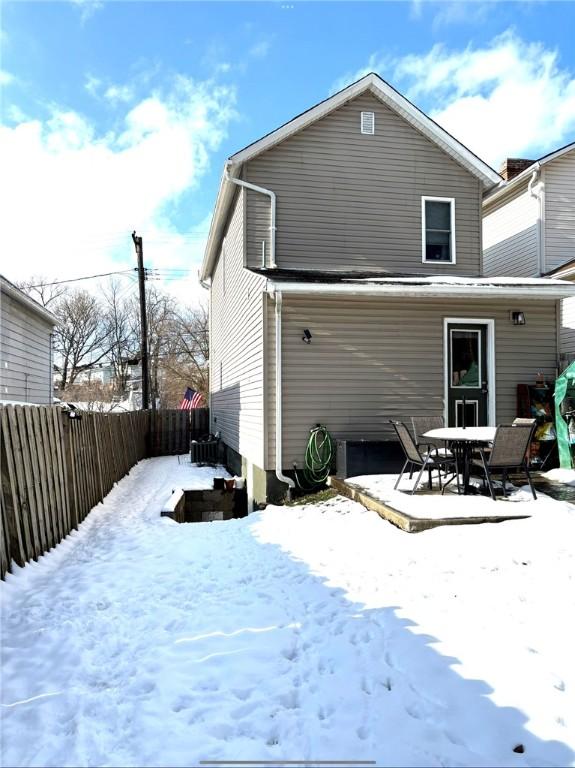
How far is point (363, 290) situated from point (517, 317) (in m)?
2.93

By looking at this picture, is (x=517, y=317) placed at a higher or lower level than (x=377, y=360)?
higher

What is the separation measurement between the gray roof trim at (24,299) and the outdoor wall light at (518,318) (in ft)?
31.0

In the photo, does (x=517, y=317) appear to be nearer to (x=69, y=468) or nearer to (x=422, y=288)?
(x=422, y=288)

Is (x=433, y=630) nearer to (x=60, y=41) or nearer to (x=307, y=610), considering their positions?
(x=307, y=610)

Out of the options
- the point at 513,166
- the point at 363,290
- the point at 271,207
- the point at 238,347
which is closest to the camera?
the point at 363,290

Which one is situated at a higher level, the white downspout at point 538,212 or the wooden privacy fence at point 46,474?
the white downspout at point 538,212

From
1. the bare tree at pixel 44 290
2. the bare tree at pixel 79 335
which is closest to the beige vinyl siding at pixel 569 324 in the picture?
the bare tree at pixel 79 335

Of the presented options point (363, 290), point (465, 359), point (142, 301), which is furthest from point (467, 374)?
point (142, 301)

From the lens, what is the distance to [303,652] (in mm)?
2830

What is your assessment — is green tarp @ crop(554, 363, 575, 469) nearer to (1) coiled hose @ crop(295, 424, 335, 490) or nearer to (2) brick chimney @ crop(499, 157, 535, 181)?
(1) coiled hose @ crop(295, 424, 335, 490)

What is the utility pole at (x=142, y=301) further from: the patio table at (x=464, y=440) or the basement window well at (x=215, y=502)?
the patio table at (x=464, y=440)

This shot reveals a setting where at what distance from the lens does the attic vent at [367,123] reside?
9680 millimetres

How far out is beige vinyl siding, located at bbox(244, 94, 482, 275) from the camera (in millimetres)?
9172

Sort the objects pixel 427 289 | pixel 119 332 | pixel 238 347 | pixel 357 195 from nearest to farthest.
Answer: pixel 427 289, pixel 357 195, pixel 238 347, pixel 119 332
